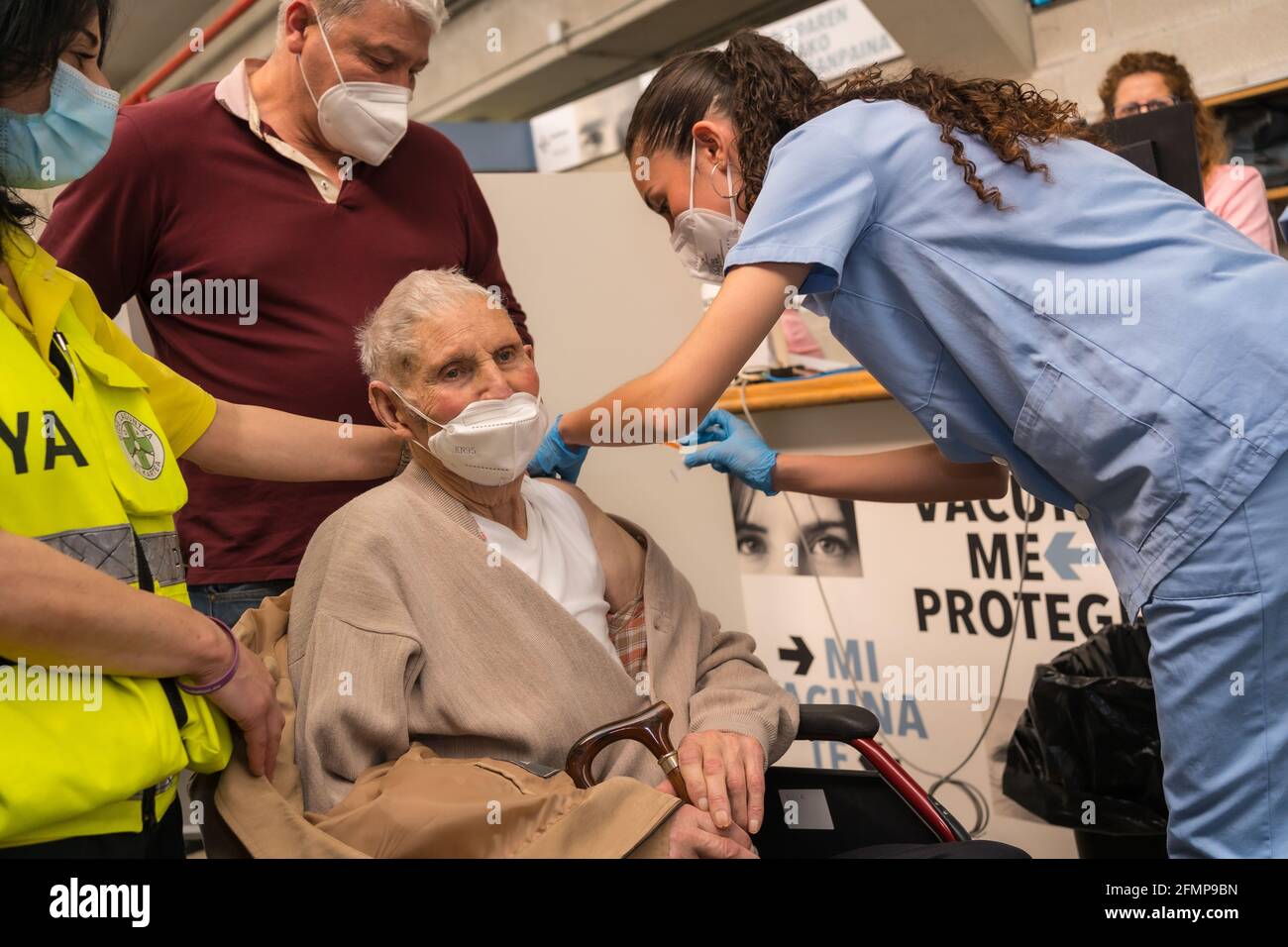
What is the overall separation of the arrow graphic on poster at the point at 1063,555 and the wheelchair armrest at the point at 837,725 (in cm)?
102

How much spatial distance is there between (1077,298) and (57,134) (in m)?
1.03

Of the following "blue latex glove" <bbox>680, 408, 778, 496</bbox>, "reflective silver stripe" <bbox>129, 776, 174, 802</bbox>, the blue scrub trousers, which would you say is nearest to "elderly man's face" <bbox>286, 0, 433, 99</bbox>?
"blue latex glove" <bbox>680, 408, 778, 496</bbox>

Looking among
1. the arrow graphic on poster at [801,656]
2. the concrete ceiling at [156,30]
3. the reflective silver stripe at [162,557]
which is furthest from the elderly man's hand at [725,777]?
the concrete ceiling at [156,30]

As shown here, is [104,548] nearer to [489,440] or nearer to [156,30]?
[489,440]

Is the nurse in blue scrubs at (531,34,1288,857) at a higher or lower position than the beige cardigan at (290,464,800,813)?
higher

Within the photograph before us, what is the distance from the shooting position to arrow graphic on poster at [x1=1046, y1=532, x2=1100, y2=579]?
97.3 inches

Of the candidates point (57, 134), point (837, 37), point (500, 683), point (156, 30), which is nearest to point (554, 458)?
point (500, 683)

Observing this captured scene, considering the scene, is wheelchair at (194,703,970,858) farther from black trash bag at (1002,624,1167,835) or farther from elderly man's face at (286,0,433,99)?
elderly man's face at (286,0,433,99)

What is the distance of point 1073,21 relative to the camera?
357cm

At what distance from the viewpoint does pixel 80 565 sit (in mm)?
939

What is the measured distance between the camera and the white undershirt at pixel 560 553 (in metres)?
1.62
